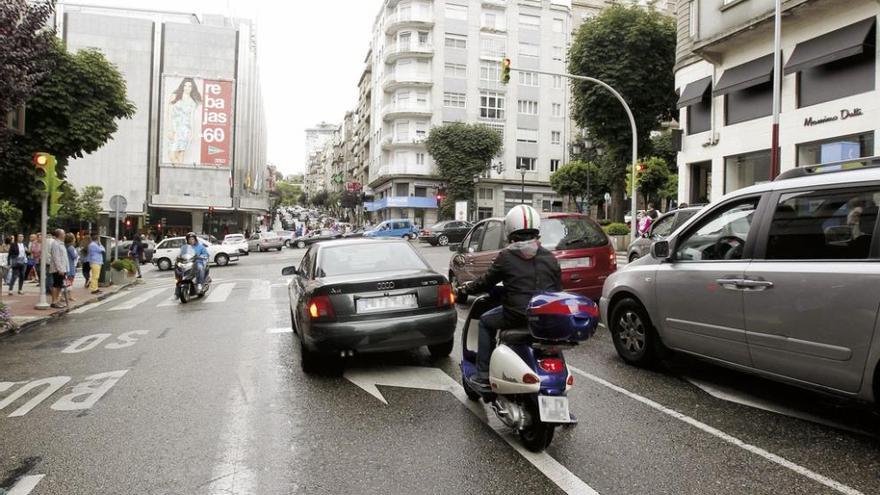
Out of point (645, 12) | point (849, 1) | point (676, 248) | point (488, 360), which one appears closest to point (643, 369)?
point (676, 248)

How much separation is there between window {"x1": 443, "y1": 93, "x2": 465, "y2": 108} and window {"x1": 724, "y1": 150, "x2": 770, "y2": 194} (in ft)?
124

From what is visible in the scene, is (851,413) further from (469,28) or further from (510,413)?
(469,28)

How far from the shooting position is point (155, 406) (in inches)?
204

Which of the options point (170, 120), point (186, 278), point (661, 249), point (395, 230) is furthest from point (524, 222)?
point (170, 120)

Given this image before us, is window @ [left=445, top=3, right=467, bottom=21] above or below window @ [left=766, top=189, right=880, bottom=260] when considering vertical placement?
above

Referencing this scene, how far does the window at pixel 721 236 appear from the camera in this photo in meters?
4.89

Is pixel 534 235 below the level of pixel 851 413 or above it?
above

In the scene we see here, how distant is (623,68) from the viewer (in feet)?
97.3

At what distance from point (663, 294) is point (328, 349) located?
329 centimetres

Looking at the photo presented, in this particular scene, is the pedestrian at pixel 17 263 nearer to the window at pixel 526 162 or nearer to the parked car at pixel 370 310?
the parked car at pixel 370 310

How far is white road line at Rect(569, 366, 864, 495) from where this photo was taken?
11.0 ft

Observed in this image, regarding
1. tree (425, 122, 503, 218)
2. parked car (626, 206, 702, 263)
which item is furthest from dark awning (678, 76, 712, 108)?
tree (425, 122, 503, 218)

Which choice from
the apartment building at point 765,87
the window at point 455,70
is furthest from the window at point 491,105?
the apartment building at point 765,87

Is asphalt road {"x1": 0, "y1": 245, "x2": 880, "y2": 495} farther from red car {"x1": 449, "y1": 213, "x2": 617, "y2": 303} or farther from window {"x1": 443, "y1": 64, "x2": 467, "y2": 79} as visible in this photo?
window {"x1": 443, "y1": 64, "x2": 467, "y2": 79}
